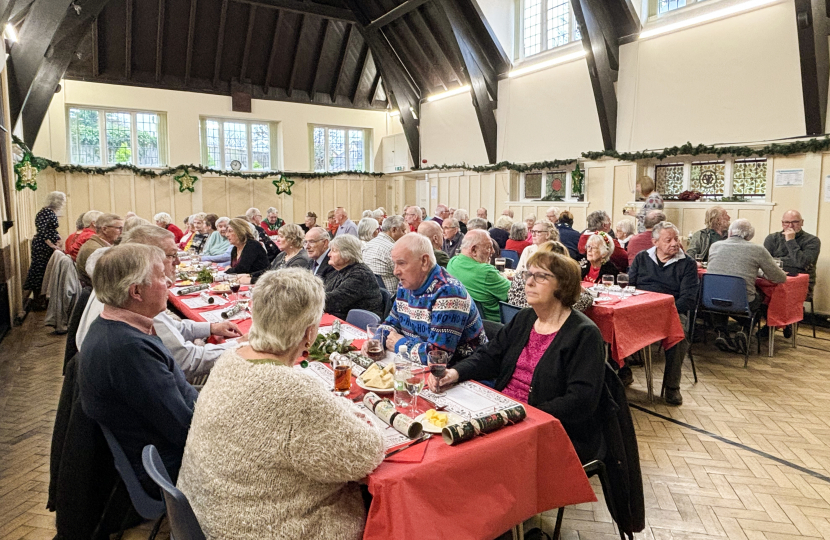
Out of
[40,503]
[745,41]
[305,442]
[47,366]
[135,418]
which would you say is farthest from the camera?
[745,41]

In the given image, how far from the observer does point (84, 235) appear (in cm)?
638

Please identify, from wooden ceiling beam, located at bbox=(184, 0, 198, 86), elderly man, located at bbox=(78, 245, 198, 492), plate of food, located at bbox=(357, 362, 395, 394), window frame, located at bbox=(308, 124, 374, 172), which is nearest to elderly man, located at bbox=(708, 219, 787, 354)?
plate of food, located at bbox=(357, 362, 395, 394)

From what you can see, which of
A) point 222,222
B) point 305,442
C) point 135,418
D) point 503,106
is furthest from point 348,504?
point 503,106

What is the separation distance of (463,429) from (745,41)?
8.47m

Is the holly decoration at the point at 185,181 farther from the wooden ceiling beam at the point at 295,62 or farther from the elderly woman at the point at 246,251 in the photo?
the elderly woman at the point at 246,251

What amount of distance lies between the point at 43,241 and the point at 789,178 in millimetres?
10291

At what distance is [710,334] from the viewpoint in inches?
258

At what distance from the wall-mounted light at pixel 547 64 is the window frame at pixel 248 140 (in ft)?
22.7

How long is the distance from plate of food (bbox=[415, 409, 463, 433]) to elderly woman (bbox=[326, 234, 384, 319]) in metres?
2.12

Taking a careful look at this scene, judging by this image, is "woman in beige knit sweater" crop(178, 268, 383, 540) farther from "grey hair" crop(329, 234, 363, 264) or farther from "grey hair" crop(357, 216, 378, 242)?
"grey hair" crop(357, 216, 378, 242)

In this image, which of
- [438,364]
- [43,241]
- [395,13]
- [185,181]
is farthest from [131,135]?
[438,364]

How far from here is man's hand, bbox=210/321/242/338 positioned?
3340mm

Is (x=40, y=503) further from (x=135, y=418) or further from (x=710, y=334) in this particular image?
(x=710, y=334)

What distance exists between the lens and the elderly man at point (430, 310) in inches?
110
